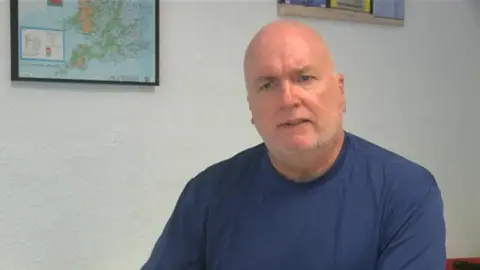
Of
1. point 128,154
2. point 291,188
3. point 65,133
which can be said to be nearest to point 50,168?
point 65,133

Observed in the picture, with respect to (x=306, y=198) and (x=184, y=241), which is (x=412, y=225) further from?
(x=184, y=241)

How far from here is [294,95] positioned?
1.21 meters

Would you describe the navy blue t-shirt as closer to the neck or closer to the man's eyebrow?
the neck

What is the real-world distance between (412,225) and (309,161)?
0.24 m

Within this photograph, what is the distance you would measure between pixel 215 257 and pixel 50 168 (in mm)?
624

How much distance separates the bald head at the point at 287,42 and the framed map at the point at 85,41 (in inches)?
23.6

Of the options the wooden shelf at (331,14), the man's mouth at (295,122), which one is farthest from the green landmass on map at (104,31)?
the man's mouth at (295,122)

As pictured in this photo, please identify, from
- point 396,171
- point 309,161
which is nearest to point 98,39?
point 309,161

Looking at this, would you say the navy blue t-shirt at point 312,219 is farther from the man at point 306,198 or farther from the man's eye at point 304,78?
the man's eye at point 304,78

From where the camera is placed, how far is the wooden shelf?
2.05 metres

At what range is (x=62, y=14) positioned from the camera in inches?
66.7

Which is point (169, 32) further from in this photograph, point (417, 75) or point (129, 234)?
point (417, 75)

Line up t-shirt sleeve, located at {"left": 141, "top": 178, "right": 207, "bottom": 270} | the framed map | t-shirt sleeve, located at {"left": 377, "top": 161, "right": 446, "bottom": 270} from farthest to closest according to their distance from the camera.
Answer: the framed map
t-shirt sleeve, located at {"left": 141, "top": 178, "right": 207, "bottom": 270}
t-shirt sleeve, located at {"left": 377, "top": 161, "right": 446, "bottom": 270}

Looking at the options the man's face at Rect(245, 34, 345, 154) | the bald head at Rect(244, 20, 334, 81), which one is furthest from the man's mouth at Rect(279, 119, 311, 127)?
the bald head at Rect(244, 20, 334, 81)
